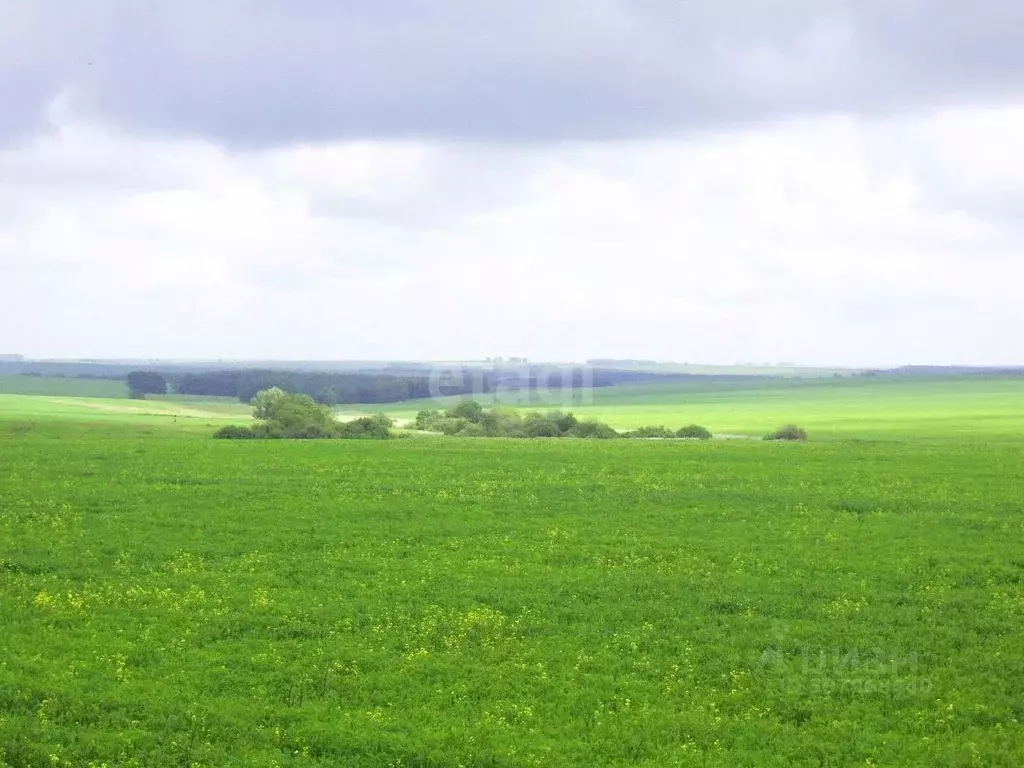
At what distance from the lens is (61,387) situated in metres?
166

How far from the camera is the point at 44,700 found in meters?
17.1

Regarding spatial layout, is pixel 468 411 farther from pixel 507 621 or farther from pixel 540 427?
pixel 507 621

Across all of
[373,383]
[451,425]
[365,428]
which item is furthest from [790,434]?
[373,383]

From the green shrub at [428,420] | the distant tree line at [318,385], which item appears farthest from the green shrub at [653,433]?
the distant tree line at [318,385]

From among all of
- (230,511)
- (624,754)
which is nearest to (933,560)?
(624,754)

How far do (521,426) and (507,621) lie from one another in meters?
64.3

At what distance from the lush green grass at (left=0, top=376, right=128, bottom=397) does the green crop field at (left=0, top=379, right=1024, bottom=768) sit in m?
120

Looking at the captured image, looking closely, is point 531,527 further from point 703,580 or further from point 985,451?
point 985,451

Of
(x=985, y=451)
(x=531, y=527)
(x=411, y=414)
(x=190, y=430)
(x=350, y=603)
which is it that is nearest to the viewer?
(x=350, y=603)

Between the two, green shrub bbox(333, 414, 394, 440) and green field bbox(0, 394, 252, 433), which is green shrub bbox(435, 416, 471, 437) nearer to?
green shrub bbox(333, 414, 394, 440)

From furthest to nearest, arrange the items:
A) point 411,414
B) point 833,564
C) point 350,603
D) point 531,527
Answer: point 411,414 < point 531,527 < point 833,564 < point 350,603

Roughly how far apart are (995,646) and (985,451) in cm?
3343

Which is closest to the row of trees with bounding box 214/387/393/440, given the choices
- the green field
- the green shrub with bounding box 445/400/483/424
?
the green field

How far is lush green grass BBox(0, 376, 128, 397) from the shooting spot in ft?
501
